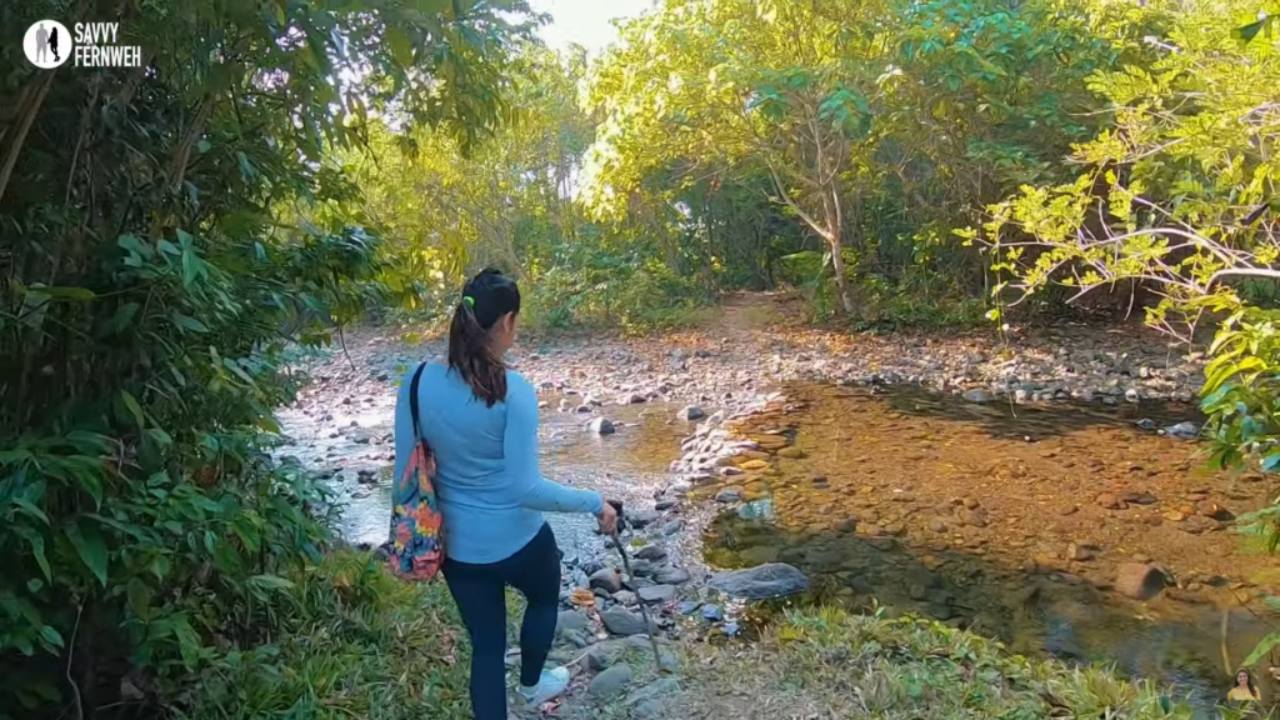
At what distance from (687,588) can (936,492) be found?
2.69 meters

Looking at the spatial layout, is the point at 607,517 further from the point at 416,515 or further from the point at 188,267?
the point at 188,267

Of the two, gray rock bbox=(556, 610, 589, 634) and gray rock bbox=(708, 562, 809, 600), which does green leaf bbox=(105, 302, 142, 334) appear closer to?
gray rock bbox=(556, 610, 589, 634)

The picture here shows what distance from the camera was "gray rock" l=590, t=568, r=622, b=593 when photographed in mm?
4777

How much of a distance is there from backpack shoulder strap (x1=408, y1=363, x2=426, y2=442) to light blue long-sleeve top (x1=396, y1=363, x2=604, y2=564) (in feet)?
0.04

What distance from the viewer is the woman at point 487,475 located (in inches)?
90.7

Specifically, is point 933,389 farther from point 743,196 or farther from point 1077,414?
point 743,196

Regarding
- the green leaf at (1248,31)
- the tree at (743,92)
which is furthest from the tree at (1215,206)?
the tree at (743,92)

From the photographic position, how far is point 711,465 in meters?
7.39

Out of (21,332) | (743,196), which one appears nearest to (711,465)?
(21,332)

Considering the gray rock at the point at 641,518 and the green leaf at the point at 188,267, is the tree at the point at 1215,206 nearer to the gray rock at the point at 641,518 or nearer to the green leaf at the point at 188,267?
the green leaf at the point at 188,267

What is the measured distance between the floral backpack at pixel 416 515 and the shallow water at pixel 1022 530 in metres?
2.96

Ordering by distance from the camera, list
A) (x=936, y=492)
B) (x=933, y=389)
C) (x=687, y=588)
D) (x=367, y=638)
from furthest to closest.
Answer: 1. (x=933, y=389)
2. (x=936, y=492)
3. (x=687, y=588)
4. (x=367, y=638)

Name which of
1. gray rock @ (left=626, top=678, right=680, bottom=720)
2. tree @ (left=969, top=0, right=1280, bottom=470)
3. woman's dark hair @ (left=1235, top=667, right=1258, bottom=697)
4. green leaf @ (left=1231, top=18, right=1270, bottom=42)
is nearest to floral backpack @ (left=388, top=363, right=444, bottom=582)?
gray rock @ (left=626, top=678, right=680, bottom=720)

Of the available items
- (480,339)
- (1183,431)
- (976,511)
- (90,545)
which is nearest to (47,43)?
(90,545)
